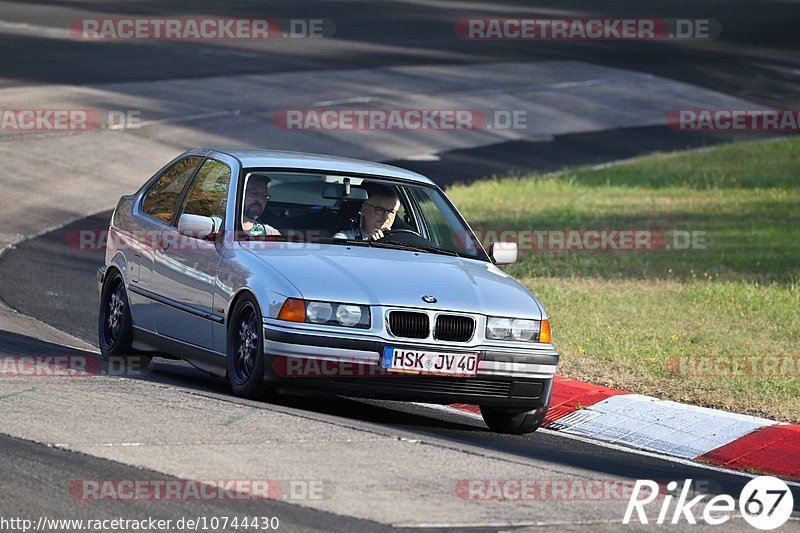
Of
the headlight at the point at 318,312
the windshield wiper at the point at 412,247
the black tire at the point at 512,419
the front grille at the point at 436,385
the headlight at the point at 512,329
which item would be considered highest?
the windshield wiper at the point at 412,247

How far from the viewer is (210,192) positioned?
10.4 meters

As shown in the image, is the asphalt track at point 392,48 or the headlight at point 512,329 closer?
the headlight at point 512,329

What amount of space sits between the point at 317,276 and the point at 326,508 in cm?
238

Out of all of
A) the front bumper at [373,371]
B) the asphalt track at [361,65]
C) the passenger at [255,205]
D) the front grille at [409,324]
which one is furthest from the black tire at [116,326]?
the front grille at [409,324]

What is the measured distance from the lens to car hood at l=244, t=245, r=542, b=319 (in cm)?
890

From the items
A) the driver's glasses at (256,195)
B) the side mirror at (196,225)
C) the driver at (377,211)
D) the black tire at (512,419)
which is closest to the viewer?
the black tire at (512,419)

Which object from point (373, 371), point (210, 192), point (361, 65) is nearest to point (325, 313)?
point (373, 371)

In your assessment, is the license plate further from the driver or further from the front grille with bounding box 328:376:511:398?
the driver

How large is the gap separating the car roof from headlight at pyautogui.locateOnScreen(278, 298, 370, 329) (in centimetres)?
165

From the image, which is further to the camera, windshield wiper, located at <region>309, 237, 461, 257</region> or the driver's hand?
the driver's hand

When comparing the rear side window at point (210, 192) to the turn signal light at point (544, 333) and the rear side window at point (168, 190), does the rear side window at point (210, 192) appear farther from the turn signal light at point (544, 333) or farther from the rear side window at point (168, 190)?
the turn signal light at point (544, 333)

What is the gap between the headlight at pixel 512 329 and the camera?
9.09 meters

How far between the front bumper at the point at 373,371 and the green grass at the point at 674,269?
2.30 metres

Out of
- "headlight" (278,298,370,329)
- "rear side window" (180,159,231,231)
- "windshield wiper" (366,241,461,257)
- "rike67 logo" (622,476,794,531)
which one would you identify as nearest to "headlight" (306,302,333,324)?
"headlight" (278,298,370,329)
